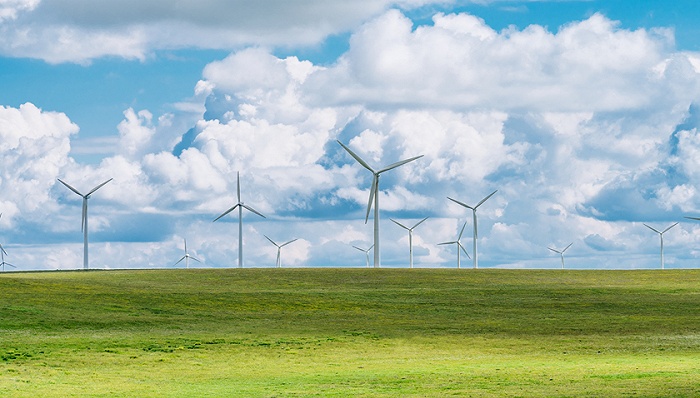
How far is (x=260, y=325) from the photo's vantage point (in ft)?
198

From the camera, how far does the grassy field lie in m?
33.7

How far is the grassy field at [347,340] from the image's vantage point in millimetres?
33656

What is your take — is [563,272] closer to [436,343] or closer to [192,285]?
[192,285]

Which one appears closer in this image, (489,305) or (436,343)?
(436,343)

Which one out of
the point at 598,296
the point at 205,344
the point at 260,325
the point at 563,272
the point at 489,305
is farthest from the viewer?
the point at 563,272

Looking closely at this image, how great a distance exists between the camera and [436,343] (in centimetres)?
5162

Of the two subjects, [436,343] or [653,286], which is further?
[653,286]

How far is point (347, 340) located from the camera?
5250 cm

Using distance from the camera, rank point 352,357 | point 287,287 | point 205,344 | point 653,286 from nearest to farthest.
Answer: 1. point 352,357
2. point 205,344
3. point 287,287
4. point 653,286

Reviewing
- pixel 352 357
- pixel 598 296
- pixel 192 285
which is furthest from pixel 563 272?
pixel 352 357

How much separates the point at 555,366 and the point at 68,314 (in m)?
32.7

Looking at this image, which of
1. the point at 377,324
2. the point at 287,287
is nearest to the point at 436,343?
the point at 377,324

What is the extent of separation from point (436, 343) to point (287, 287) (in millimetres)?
47175

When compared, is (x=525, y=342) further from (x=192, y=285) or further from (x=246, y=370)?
(x=192, y=285)
